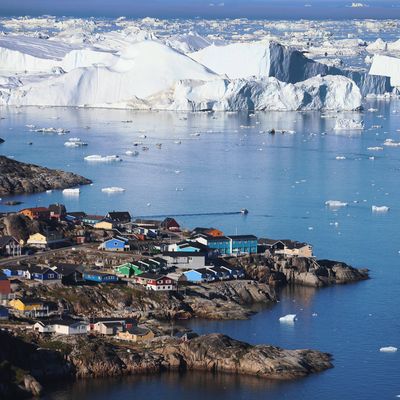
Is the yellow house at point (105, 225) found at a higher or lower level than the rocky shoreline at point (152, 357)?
higher

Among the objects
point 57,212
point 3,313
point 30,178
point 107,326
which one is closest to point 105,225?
point 57,212

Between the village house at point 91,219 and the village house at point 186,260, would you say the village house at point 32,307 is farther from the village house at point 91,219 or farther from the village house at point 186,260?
the village house at point 91,219

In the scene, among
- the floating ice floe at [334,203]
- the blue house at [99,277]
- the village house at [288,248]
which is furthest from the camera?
the floating ice floe at [334,203]

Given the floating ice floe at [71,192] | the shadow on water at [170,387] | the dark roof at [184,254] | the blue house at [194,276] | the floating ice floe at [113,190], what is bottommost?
the floating ice floe at [71,192]

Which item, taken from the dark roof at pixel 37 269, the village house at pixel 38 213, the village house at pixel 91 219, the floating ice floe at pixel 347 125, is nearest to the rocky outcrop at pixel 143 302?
the dark roof at pixel 37 269

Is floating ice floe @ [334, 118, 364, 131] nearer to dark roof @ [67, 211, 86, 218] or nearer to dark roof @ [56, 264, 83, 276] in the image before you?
dark roof @ [67, 211, 86, 218]

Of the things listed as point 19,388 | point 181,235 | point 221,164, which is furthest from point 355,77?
point 19,388
